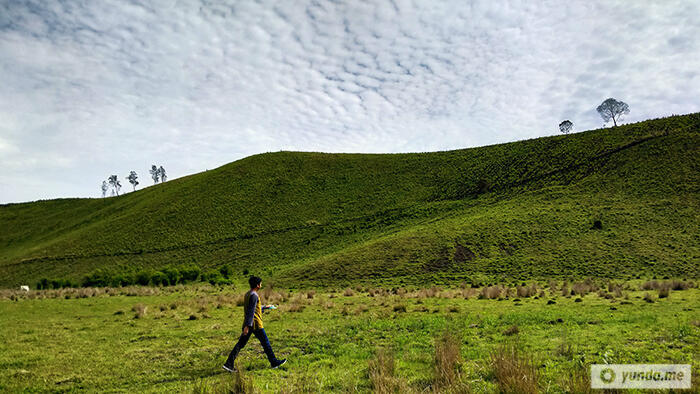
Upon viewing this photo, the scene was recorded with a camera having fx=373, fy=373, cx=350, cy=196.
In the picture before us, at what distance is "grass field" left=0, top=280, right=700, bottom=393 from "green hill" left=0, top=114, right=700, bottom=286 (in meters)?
22.8

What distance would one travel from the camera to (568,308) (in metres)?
18.7

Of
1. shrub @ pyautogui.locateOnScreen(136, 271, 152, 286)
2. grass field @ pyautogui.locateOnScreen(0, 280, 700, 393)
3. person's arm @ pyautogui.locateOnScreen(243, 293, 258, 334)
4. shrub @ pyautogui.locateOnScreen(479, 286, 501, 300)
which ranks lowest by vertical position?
shrub @ pyautogui.locateOnScreen(479, 286, 501, 300)

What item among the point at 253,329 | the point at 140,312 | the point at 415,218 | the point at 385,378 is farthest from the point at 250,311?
the point at 415,218

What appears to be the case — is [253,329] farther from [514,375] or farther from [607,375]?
[607,375]

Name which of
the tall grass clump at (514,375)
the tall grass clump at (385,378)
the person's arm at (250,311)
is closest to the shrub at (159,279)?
the person's arm at (250,311)

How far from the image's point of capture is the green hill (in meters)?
43.8

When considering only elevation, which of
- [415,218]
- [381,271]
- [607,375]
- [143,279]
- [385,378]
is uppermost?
[415,218]

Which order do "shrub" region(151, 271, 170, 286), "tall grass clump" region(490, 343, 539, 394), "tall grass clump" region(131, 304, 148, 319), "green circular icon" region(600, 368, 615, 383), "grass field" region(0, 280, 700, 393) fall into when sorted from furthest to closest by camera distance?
"shrub" region(151, 271, 170, 286), "tall grass clump" region(131, 304, 148, 319), "grass field" region(0, 280, 700, 393), "green circular icon" region(600, 368, 615, 383), "tall grass clump" region(490, 343, 539, 394)

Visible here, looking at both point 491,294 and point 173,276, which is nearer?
point 491,294

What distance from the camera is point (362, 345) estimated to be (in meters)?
12.2

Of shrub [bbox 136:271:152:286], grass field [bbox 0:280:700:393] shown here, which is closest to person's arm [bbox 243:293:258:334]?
grass field [bbox 0:280:700:393]

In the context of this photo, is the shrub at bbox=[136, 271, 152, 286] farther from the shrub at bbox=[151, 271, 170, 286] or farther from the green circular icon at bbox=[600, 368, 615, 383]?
the green circular icon at bbox=[600, 368, 615, 383]

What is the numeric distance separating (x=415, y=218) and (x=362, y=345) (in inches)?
2274

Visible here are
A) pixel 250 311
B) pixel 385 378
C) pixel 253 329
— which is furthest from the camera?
pixel 253 329
